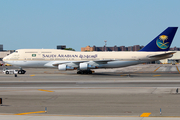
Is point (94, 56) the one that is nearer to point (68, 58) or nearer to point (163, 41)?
point (68, 58)

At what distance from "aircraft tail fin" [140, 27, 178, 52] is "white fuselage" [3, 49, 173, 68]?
1424mm

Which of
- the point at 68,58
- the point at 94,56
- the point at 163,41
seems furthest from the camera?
the point at 94,56

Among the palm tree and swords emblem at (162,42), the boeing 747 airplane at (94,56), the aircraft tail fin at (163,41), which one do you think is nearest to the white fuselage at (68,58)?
the boeing 747 airplane at (94,56)

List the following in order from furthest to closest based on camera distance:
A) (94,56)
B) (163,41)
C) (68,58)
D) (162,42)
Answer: (94,56), (162,42), (163,41), (68,58)

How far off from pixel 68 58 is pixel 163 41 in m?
20.7

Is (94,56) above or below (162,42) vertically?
below

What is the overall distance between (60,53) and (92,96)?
27.6m

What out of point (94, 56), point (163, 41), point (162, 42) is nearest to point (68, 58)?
point (94, 56)

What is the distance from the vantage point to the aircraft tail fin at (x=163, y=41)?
1829 inches

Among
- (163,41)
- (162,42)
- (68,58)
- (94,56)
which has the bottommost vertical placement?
(68,58)

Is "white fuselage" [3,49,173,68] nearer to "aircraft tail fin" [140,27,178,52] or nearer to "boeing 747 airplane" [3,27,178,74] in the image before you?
"boeing 747 airplane" [3,27,178,74]

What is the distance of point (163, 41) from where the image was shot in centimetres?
4725

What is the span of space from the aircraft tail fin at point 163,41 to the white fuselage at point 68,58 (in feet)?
4.67

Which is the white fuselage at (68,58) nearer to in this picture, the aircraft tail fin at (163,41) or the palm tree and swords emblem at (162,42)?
the aircraft tail fin at (163,41)
